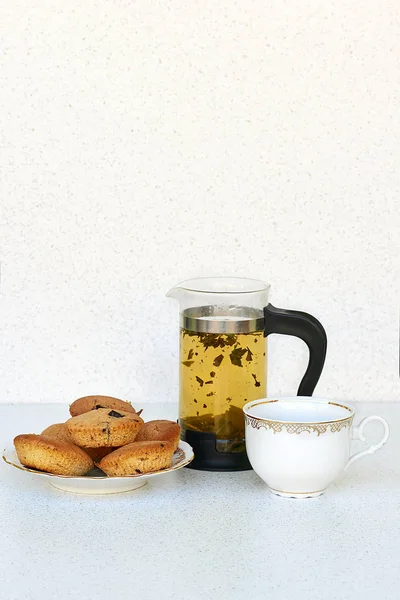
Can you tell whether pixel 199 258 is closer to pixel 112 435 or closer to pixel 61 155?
pixel 61 155

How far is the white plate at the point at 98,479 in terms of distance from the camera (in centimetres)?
97

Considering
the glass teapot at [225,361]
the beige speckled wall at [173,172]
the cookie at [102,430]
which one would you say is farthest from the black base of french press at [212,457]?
the beige speckled wall at [173,172]

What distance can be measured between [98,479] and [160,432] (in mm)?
96

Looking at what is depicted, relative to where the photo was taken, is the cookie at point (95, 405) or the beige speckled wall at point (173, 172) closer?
the cookie at point (95, 405)

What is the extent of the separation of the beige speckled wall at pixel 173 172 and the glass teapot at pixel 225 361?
344mm

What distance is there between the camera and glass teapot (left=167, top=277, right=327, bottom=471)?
1.09 metres

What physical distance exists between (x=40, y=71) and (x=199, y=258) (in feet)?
1.22

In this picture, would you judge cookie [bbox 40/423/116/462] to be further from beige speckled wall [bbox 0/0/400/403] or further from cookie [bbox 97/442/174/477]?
A: beige speckled wall [bbox 0/0/400/403]

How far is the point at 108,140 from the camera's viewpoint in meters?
1.43

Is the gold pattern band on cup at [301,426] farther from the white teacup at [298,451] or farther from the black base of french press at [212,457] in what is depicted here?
the black base of french press at [212,457]

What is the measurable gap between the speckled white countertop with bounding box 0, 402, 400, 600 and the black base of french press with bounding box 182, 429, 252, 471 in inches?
0.5

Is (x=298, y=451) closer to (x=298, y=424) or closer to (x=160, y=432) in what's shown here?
(x=298, y=424)

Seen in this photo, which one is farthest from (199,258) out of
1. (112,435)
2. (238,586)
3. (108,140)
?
(238,586)

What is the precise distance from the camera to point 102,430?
3.25 ft
